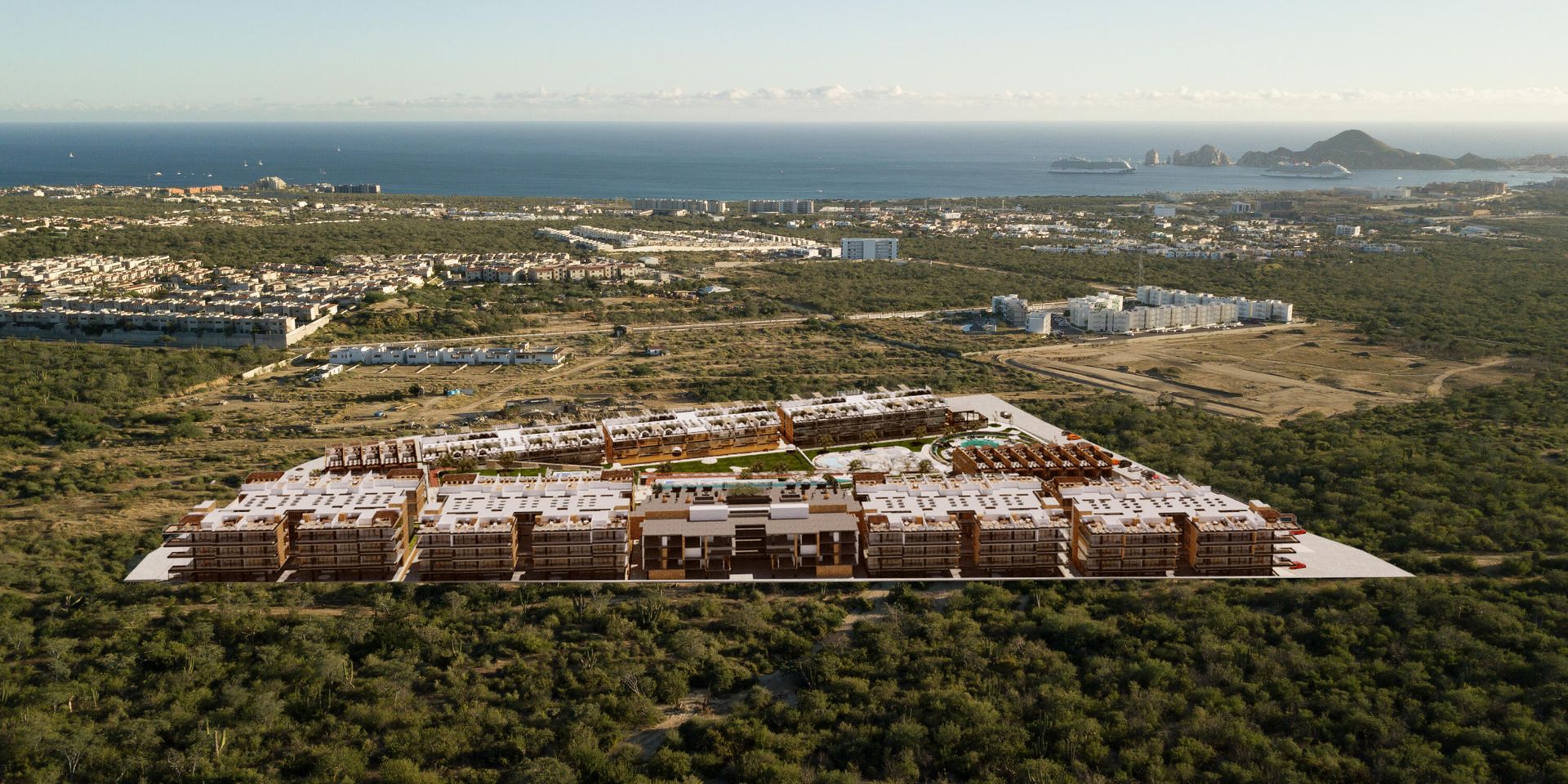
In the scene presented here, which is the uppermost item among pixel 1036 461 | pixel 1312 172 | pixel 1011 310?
pixel 1312 172

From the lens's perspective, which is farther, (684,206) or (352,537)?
(684,206)

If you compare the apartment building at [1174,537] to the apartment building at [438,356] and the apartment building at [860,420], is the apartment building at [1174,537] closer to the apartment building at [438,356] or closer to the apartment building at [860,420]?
the apartment building at [860,420]

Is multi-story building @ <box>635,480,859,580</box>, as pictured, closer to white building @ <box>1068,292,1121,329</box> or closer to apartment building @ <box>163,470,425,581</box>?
apartment building @ <box>163,470,425,581</box>

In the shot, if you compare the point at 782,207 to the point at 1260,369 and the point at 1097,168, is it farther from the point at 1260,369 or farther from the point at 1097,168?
the point at 1097,168

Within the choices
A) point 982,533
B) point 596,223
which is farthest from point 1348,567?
point 596,223

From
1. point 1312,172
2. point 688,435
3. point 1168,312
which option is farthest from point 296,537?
point 1312,172

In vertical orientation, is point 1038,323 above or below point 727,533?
above

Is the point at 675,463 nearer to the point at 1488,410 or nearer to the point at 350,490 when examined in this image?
the point at 350,490

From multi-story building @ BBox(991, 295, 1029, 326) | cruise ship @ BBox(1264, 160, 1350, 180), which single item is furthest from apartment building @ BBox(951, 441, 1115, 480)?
cruise ship @ BBox(1264, 160, 1350, 180)
